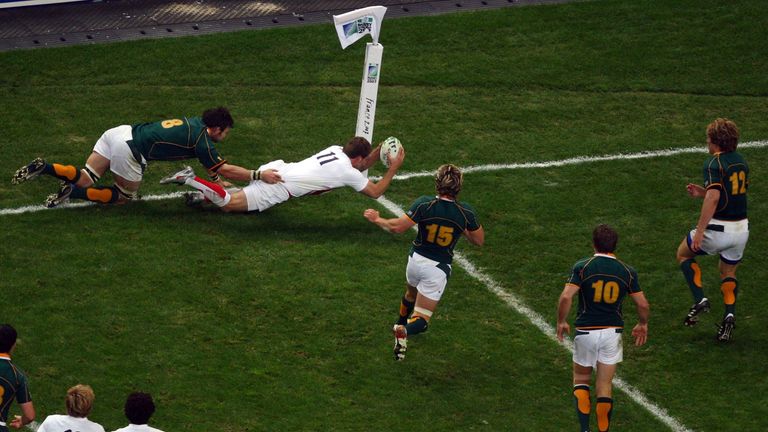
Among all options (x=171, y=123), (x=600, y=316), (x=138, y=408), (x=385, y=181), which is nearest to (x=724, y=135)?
(x=600, y=316)

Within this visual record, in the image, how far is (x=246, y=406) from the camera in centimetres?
1220

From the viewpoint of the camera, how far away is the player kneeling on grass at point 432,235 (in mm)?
12711

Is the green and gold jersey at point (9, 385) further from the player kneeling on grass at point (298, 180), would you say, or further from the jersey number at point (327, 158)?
the jersey number at point (327, 158)

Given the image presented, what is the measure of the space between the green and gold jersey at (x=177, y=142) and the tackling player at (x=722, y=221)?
220 inches

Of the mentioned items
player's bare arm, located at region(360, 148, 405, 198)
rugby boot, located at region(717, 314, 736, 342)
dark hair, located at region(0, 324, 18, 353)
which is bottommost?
dark hair, located at region(0, 324, 18, 353)

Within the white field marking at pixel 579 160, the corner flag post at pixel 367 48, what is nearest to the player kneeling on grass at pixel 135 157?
the corner flag post at pixel 367 48

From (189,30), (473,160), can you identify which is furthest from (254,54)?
(473,160)

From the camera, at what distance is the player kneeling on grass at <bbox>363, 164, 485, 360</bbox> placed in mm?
12711

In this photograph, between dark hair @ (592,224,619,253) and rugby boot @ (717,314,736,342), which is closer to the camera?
dark hair @ (592,224,619,253)

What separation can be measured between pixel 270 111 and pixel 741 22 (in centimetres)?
841

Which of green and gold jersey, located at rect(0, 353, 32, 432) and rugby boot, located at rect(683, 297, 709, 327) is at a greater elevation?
rugby boot, located at rect(683, 297, 709, 327)

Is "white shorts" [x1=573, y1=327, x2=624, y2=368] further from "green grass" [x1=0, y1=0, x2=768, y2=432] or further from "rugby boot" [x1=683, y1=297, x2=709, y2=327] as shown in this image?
"rugby boot" [x1=683, y1=297, x2=709, y2=327]

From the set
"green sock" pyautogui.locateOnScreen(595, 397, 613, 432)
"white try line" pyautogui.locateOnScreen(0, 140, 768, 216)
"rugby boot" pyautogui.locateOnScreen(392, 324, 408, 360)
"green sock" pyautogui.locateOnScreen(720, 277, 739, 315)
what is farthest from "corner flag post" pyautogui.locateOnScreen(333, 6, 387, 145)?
"green sock" pyautogui.locateOnScreen(595, 397, 613, 432)

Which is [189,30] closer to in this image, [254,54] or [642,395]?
[254,54]
